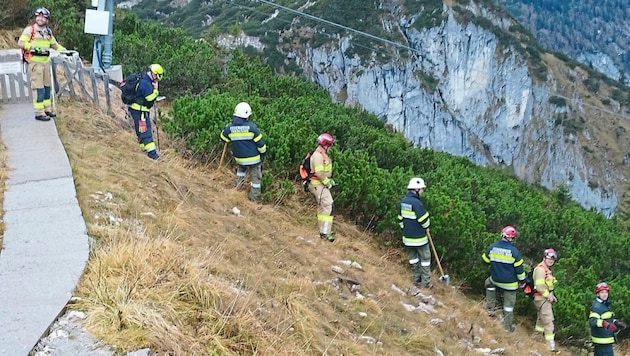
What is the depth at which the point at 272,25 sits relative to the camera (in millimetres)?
112500

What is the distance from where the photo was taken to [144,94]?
931cm

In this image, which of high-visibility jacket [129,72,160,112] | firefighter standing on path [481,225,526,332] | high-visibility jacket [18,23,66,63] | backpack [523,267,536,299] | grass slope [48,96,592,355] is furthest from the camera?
high-visibility jacket [18,23,66,63]

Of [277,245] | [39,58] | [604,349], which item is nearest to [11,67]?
[39,58]

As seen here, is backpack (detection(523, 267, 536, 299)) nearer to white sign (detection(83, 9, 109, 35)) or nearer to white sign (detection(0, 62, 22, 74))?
white sign (detection(83, 9, 109, 35))

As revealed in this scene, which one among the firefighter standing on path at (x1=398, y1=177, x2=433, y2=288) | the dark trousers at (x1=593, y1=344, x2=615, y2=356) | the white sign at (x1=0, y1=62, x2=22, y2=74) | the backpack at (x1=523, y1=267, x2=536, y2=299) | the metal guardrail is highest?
the white sign at (x1=0, y1=62, x2=22, y2=74)

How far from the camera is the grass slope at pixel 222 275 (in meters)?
4.25

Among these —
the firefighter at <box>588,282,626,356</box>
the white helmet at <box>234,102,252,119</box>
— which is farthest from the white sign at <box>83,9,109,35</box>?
the firefighter at <box>588,282,626,356</box>

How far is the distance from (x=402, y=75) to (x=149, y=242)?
10347 centimetres

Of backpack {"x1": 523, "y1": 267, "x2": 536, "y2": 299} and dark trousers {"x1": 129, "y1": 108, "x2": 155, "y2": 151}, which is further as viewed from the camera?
backpack {"x1": 523, "y1": 267, "x2": 536, "y2": 299}

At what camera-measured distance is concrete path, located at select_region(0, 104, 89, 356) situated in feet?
13.5

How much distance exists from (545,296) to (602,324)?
3.10 feet

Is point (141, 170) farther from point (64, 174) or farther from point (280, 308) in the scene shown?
point (280, 308)

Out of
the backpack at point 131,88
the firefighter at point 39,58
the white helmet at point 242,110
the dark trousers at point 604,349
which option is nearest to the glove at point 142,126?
the backpack at point 131,88

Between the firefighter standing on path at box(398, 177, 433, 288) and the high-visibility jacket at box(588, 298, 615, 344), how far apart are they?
8.20 ft
